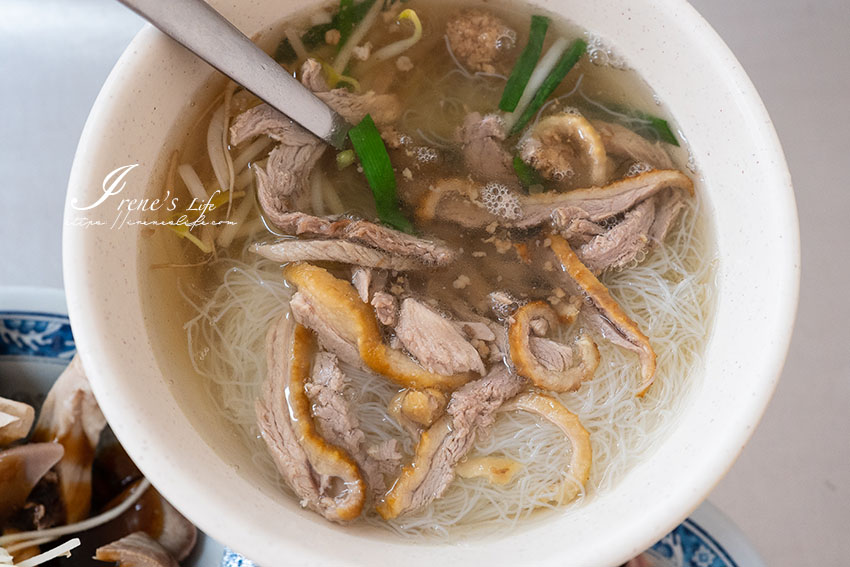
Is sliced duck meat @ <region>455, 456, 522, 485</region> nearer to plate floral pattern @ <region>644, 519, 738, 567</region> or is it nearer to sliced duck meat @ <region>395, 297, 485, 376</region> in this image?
sliced duck meat @ <region>395, 297, 485, 376</region>

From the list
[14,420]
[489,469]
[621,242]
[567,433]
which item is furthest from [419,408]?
[14,420]

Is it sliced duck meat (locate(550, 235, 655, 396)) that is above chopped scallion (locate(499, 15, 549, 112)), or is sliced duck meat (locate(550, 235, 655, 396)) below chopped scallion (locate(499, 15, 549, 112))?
below

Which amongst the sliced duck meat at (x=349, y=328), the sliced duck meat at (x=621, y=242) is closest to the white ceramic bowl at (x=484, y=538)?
the sliced duck meat at (x=621, y=242)

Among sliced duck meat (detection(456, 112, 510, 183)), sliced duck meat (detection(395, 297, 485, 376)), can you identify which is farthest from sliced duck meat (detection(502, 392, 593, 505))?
sliced duck meat (detection(456, 112, 510, 183))

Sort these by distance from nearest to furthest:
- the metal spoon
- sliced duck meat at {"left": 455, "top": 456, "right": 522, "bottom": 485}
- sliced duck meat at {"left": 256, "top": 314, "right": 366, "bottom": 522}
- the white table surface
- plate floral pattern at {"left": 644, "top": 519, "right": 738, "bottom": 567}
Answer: the metal spoon, sliced duck meat at {"left": 256, "top": 314, "right": 366, "bottom": 522}, sliced duck meat at {"left": 455, "top": 456, "right": 522, "bottom": 485}, plate floral pattern at {"left": 644, "top": 519, "right": 738, "bottom": 567}, the white table surface

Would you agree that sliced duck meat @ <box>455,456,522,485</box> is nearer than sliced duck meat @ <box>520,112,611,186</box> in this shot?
Yes

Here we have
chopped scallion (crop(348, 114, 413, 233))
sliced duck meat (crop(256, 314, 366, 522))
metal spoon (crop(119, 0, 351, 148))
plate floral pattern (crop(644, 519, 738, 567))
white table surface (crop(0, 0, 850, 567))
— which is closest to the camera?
metal spoon (crop(119, 0, 351, 148))

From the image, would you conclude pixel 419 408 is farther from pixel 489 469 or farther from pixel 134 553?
pixel 134 553

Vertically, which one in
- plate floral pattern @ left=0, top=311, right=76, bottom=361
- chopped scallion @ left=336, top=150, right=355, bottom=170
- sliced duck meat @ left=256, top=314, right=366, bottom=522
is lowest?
plate floral pattern @ left=0, top=311, right=76, bottom=361
